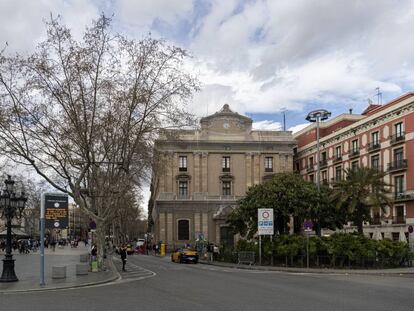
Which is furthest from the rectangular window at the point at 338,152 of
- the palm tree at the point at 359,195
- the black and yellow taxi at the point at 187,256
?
the black and yellow taxi at the point at 187,256

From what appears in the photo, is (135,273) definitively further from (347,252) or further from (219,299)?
(219,299)

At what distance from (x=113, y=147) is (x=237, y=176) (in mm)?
50651

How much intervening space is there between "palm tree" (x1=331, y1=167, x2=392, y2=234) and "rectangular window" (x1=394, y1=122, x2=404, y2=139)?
38.3ft

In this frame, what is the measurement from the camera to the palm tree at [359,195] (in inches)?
1756

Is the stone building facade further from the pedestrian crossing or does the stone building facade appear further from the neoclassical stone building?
the pedestrian crossing

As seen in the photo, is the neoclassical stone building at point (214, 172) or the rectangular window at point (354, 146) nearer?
the rectangular window at point (354, 146)

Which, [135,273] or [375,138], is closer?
[135,273]

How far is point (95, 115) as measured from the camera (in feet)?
98.4

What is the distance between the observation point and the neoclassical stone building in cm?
7862

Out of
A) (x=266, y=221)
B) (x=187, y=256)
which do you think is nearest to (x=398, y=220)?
(x=266, y=221)

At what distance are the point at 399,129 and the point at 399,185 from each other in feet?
19.8

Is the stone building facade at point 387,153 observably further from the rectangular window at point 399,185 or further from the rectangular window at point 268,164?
the rectangular window at point 268,164

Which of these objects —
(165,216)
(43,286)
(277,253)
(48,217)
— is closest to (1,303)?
(43,286)

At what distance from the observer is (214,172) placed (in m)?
81.5
